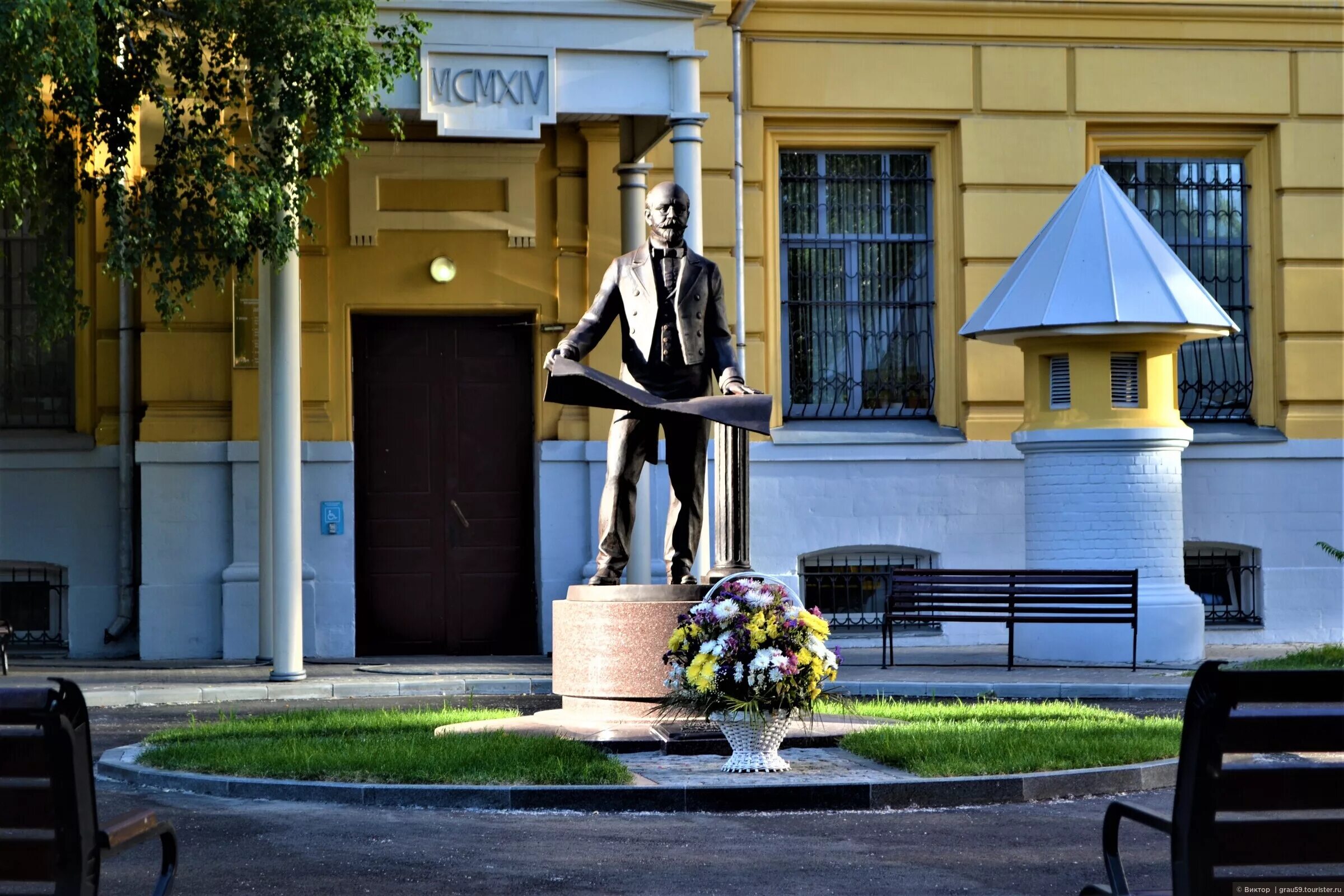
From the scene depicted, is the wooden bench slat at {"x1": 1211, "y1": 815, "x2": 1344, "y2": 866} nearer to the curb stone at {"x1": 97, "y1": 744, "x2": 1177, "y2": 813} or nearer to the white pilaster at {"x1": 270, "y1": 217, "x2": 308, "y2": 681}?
the curb stone at {"x1": 97, "y1": 744, "x2": 1177, "y2": 813}

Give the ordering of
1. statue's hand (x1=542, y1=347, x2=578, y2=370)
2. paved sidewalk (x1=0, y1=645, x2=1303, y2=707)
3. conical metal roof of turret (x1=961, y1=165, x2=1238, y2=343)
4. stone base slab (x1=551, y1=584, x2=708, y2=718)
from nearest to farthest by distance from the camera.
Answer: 1. stone base slab (x1=551, y1=584, x2=708, y2=718)
2. statue's hand (x1=542, y1=347, x2=578, y2=370)
3. paved sidewalk (x1=0, y1=645, x2=1303, y2=707)
4. conical metal roof of turret (x1=961, y1=165, x2=1238, y2=343)

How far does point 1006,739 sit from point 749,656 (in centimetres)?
183

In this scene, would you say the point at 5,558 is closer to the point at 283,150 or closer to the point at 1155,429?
the point at 283,150

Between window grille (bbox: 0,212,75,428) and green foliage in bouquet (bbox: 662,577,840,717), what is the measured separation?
10.0 metres

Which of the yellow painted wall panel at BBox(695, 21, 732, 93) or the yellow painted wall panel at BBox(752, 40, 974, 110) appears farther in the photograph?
the yellow painted wall panel at BBox(752, 40, 974, 110)

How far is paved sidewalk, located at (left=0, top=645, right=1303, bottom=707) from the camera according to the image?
1434 cm

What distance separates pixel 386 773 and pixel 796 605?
7.10 feet

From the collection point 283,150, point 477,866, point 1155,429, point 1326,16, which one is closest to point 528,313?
point 283,150

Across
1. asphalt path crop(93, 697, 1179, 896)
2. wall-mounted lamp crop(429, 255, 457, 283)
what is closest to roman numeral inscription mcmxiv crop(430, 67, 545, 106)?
wall-mounted lamp crop(429, 255, 457, 283)

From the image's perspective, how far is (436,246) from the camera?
17844 mm

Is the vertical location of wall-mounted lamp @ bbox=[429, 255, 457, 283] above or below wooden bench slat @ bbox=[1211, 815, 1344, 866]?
above

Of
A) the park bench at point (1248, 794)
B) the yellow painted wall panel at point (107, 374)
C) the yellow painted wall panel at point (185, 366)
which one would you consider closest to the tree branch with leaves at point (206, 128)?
the yellow painted wall panel at point (185, 366)

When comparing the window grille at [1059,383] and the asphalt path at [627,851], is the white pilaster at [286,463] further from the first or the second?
the window grille at [1059,383]

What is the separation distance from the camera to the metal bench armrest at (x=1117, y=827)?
15.8 ft
